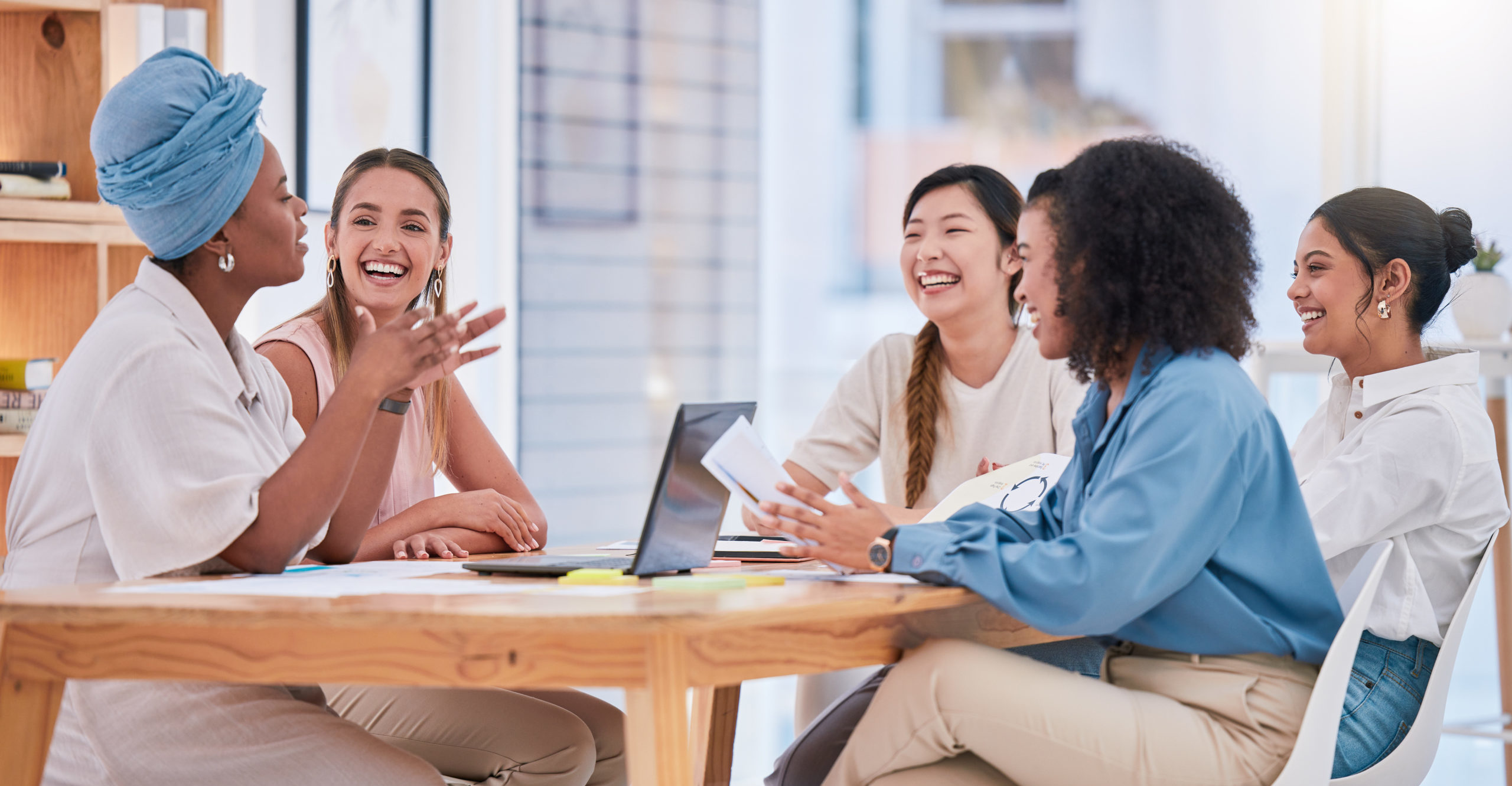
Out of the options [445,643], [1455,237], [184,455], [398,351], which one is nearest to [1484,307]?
[1455,237]

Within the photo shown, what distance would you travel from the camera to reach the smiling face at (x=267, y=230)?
160cm

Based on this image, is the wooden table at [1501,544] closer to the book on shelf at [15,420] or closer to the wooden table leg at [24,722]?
the wooden table leg at [24,722]

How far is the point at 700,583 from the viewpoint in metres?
1.38

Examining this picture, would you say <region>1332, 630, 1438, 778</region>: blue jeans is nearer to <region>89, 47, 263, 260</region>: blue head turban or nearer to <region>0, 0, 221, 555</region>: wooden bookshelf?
<region>89, 47, 263, 260</region>: blue head turban

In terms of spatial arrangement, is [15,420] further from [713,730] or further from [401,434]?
[713,730]

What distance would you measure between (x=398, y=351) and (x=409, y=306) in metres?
0.89

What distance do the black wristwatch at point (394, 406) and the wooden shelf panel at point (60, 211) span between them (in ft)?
3.99

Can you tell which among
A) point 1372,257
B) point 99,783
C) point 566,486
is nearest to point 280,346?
point 99,783

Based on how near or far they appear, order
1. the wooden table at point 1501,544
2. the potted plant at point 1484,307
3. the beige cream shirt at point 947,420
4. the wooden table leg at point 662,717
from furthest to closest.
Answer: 1. the potted plant at point 1484,307
2. the wooden table at point 1501,544
3. the beige cream shirt at point 947,420
4. the wooden table leg at point 662,717

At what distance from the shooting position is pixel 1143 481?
136 cm

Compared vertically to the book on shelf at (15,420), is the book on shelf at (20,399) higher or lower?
higher

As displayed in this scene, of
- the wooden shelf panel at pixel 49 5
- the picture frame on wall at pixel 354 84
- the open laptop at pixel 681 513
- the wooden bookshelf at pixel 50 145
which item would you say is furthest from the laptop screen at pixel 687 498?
the picture frame on wall at pixel 354 84

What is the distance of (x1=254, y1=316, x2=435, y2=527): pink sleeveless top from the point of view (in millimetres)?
2045

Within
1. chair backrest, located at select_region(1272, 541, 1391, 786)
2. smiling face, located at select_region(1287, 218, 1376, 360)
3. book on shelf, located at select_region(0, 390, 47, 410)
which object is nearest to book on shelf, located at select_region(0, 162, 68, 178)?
book on shelf, located at select_region(0, 390, 47, 410)
